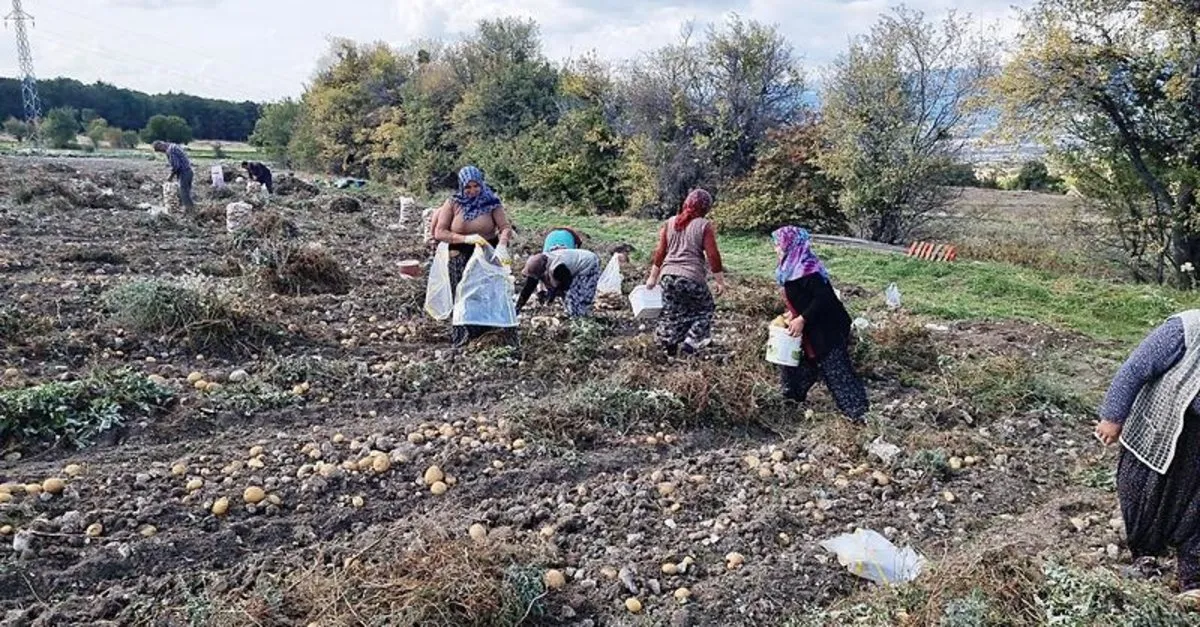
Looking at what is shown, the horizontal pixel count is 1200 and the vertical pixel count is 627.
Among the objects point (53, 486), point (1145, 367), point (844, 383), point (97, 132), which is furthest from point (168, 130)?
point (1145, 367)

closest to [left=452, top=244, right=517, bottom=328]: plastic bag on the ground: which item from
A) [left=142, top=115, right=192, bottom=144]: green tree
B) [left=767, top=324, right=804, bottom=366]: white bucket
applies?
[left=767, top=324, right=804, bottom=366]: white bucket

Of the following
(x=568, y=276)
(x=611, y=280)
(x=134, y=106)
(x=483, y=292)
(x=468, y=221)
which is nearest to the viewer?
(x=483, y=292)

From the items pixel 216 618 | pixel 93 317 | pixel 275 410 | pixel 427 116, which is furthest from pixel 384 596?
pixel 427 116

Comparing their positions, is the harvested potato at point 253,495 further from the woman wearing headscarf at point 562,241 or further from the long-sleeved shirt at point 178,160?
the long-sleeved shirt at point 178,160

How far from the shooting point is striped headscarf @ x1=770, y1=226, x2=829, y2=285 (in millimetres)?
4820

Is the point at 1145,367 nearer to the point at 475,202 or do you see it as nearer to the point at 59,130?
the point at 475,202

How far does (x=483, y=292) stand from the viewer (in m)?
6.21

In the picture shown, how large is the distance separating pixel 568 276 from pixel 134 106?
71.1 metres

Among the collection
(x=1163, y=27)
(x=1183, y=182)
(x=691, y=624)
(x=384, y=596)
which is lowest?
(x=691, y=624)

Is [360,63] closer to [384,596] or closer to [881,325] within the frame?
[881,325]

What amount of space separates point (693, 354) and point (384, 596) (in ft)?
12.3

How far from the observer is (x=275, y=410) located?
4.93 meters

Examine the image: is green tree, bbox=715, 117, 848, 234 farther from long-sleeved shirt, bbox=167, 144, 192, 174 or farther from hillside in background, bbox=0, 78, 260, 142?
hillside in background, bbox=0, 78, 260, 142

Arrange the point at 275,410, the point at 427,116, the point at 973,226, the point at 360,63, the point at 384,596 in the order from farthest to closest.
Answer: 1. the point at 360,63
2. the point at 427,116
3. the point at 973,226
4. the point at 275,410
5. the point at 384,596
